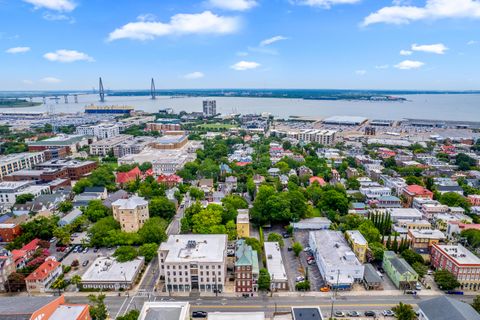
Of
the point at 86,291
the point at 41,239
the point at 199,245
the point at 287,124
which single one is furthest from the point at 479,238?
the point at 287,124

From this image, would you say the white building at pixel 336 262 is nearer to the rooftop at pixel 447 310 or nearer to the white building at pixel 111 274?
the rooftop at pixel 447 310

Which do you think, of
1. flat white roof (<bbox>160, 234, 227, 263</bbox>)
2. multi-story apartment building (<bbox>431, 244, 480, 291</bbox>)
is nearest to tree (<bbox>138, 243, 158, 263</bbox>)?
flat white roof (<bbox>160, 234, 227, 263</bbox>)

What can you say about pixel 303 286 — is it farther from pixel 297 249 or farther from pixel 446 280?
pixel 446 280

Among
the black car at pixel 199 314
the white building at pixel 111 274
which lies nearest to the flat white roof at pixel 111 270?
the white building at pixel 111 274

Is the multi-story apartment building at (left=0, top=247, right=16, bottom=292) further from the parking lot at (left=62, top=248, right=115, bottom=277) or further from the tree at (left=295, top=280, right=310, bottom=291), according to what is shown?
the tree at (left=295, top=280, right=310, bottom=291)

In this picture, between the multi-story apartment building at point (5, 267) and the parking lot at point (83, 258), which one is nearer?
the multi-story apartment building at point (5, 267)

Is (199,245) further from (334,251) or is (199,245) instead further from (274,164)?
(274,164)

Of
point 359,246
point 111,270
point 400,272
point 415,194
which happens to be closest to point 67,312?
point 111,270

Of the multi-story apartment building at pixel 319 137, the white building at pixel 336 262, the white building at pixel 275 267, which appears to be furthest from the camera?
the multi-story apartment building at pixel 319 137
